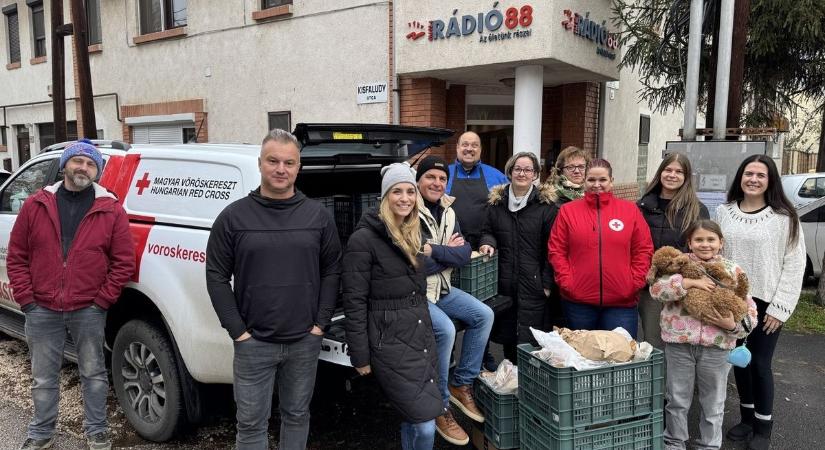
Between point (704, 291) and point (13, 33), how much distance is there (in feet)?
63.1

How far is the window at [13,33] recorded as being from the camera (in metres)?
16.4

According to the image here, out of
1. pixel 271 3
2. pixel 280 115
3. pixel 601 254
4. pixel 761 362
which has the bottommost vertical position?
pixel 761 362

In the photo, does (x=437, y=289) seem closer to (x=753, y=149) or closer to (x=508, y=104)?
(x=753, y=149)

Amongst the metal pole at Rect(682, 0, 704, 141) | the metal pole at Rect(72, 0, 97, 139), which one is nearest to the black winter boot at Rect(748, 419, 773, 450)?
the metal pole at Rect(682, 0, 704, 141)

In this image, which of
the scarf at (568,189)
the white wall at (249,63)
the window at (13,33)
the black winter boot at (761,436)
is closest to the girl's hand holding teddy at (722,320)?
the black winter boot at (761,436)

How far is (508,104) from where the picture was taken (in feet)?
35.0

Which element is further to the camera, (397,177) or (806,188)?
(806,188)

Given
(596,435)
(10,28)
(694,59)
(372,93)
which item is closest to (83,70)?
(372,93)

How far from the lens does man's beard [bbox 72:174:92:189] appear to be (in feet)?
11.4

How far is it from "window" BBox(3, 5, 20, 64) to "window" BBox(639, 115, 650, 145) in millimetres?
16244

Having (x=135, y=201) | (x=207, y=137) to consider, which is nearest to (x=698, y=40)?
(x=135, y=201)

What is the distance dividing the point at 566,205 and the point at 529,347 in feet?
3.27

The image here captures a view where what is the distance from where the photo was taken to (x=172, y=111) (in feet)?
40.5

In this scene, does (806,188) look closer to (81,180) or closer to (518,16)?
(518,16)
